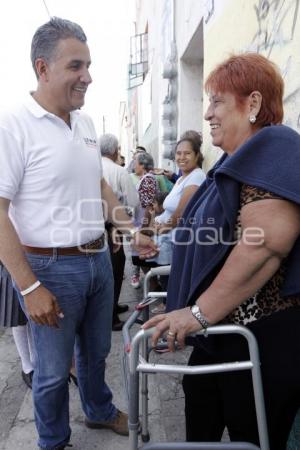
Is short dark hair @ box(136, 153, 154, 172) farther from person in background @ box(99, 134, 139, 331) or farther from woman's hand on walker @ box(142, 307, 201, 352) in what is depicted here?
woman's hand on walker @ box(142, 307, 201, 352)

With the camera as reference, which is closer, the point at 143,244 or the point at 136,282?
the point at 143,244

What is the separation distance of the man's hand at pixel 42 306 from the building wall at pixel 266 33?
1413mm

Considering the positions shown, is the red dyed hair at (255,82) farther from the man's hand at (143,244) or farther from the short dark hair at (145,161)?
the short dark hair at (145,161)

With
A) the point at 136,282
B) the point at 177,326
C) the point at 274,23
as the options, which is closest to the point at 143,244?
the point at 177,326

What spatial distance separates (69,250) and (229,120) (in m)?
0.91

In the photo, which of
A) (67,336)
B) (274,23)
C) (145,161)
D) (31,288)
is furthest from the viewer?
(145,161)

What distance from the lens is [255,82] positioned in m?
1.19

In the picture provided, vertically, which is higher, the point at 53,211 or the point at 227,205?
the point at 227,205

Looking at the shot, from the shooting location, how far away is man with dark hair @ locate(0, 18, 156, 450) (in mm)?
1473

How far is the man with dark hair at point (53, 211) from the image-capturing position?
4.83 feet

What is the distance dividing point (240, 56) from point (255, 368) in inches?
41.2

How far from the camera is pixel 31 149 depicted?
1491mm

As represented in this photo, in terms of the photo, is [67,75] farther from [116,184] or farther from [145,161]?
[145,161]

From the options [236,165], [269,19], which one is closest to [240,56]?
[236,165]
